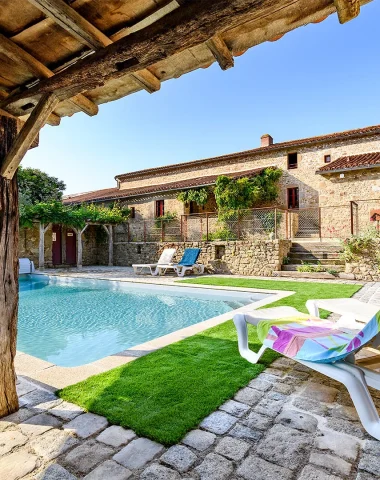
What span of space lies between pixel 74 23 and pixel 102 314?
644 cm

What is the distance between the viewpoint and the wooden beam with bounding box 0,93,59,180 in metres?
Answer: 2.12

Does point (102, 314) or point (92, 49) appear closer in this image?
point (92, 49)

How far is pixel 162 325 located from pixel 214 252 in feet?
26.6

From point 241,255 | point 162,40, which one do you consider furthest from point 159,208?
point 162,40

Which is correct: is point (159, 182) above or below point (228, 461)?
above

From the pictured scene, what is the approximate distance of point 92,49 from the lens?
1875 mm

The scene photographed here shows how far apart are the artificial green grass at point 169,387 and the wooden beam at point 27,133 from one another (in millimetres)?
1905

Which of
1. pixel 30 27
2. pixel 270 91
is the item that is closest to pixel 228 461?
pixel 30 27

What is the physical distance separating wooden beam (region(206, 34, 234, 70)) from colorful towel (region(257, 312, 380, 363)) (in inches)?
79.5

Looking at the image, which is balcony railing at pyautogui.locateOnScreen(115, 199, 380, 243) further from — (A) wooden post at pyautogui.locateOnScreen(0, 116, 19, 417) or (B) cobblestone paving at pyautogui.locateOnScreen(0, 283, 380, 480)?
(A) wooden post at pyautogui.locateOnScreen(0, 116, 19, 417)

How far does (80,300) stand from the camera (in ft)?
28.7

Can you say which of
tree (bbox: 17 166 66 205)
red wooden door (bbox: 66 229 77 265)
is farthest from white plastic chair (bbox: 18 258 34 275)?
tree (bbox: 17 166 66 205)

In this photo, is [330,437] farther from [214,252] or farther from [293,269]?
[214,252]

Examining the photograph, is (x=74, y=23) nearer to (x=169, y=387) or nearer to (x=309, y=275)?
(x=169, y=387)
